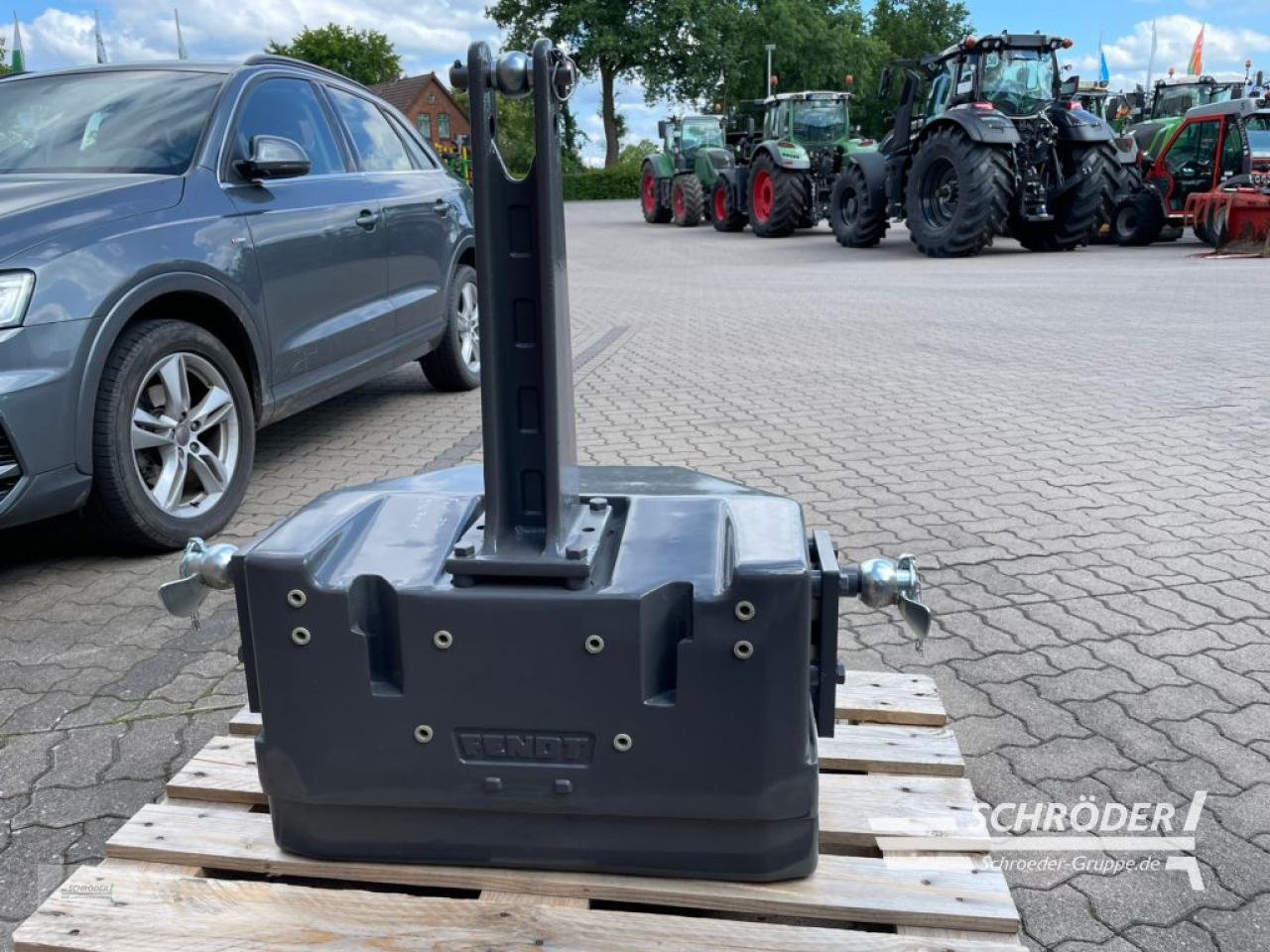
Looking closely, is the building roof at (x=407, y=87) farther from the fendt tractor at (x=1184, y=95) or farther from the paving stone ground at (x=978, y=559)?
the paving stone ground at (x=978, y=559)

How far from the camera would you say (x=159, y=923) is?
178 cm

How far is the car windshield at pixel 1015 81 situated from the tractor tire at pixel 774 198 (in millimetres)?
4771

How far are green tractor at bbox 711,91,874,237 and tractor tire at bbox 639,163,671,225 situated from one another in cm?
418

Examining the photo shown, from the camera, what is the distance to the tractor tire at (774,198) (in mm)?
19547

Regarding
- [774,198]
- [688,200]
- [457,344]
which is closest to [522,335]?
[457,344]

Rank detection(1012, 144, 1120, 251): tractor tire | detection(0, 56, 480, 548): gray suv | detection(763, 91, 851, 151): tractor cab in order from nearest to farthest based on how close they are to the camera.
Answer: detection(0, 56, 480, 548): gray suv
detection(1012, 144, 1120, 251): tractor tire
detection(763, 91, 851, 151): tractor cab

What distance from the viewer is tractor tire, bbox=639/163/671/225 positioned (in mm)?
27100

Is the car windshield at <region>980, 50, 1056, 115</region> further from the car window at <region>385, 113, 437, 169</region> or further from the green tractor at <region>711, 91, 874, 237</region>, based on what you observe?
the car window at <region>385, 113, 437, 169</region>

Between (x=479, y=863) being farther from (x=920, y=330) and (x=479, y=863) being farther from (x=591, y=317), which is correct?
(x=591, y=317)

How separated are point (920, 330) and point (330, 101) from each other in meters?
5.55

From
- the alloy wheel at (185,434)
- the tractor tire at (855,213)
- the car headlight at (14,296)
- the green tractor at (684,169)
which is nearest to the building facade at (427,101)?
the green tractor at (684,169)

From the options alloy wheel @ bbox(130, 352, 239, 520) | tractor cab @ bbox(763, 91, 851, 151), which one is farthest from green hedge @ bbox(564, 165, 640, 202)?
alloy wheel @ bbox(130, 352, 239, 520)

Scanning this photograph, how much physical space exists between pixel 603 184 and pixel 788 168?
33.1 metres

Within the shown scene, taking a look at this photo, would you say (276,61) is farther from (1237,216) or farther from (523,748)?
(1237,216)
